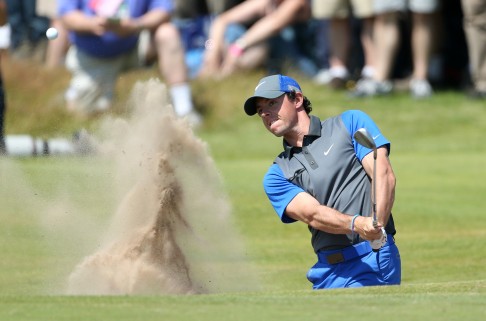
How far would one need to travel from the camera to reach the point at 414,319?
624cm

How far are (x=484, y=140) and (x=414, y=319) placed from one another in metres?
9.95

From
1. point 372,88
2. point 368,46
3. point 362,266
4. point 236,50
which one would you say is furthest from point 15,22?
point 362,266

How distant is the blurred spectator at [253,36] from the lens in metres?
17.2

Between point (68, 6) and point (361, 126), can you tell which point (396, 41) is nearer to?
point (68, 6)

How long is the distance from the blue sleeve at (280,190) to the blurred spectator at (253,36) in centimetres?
926

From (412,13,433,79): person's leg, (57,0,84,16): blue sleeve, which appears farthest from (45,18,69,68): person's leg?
(412,13,433,79): person's leg

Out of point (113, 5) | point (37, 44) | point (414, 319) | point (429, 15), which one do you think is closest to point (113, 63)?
point (113, 5)

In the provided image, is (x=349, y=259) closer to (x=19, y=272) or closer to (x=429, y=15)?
(x=19, y=272)

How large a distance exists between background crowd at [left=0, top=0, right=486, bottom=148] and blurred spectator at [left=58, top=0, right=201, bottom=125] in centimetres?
1

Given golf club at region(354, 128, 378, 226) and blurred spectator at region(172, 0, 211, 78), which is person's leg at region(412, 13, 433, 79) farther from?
golf club at region(354, 128, 378, 226)

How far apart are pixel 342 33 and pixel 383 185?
31.8 feet

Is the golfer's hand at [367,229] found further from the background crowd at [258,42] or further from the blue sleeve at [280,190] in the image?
the background crowd at [258,42]

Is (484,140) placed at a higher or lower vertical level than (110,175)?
lower

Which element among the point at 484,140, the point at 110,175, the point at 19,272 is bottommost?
the point at 484,140
